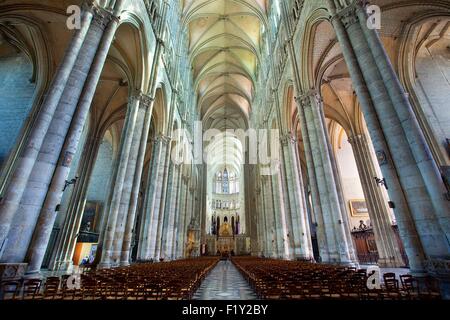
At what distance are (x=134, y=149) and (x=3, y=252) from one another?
7.53m

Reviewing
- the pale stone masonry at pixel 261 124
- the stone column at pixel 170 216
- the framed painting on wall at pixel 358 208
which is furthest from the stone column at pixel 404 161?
the framed painting on wall at pixel 358 208

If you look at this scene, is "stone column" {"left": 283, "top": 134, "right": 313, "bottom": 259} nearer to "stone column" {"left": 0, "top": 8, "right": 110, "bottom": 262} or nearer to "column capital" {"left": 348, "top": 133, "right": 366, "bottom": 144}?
"column capital" {"left": 348, "top": 133, "right": 366, "bottom": 144}

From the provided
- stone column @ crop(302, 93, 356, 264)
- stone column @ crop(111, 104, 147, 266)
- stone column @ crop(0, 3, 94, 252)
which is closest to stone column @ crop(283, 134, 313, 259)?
stone column @ crop(302, 93, 356, 264)

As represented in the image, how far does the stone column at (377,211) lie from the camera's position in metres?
13.1

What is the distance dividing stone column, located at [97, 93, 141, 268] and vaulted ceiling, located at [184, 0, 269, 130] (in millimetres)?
16231

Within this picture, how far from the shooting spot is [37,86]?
12258 millimetres

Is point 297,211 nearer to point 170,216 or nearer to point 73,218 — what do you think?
point 170,216

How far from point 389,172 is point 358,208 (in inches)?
676

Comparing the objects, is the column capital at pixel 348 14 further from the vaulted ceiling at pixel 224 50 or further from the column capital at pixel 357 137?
the vaulted ceiling at pixel 224 50

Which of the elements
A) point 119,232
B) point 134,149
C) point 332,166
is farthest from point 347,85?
point 119,232

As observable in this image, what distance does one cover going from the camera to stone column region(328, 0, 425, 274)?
5.40 m
